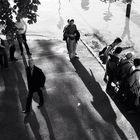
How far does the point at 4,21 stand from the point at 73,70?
5.71 m

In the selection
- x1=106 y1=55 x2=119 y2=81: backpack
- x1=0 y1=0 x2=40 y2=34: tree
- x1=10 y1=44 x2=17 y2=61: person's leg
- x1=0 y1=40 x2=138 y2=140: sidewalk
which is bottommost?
x1=0 y1=40 x2=138 y2=140: sidewalk

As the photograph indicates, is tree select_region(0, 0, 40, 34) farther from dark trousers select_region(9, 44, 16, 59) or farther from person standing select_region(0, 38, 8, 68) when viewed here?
dark trousers select_region(9, 44, 16, 59)

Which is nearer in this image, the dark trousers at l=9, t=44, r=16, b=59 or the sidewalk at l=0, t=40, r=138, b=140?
the sidewalk at l=0, t=40, r=138, b=140

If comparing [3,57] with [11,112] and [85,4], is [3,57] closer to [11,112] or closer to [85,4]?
[11,112]

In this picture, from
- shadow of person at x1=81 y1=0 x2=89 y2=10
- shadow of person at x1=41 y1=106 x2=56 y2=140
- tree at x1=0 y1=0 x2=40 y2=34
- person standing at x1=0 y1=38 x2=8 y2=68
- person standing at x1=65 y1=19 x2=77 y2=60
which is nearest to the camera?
tree at x1=0 y1=0 x2=40 y2=34

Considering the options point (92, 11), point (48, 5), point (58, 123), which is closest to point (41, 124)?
point (58, 123)

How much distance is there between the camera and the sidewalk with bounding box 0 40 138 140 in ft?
26.2

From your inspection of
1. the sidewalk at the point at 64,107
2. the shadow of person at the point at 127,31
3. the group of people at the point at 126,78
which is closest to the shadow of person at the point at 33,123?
the sidewalk at the point at 64,107

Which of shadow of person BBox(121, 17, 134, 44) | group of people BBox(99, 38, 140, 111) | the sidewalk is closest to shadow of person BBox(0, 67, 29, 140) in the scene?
the sidewalk

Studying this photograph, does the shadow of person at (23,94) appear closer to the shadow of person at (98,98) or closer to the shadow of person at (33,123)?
the shadow of person at (33,123)

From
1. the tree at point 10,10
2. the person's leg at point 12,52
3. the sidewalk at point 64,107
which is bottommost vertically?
the sidewalk at point 64,107

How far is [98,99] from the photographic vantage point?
9523 mm

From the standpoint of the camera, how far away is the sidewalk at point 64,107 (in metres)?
7.98

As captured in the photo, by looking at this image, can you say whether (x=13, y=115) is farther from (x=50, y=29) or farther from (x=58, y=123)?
(x=50, y=29)
